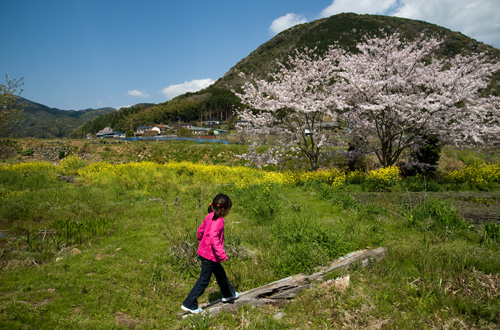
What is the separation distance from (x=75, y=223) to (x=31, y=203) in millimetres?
3082

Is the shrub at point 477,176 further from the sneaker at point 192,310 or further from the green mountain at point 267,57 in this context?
the green mountain at point 267,57

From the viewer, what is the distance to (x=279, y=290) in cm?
373

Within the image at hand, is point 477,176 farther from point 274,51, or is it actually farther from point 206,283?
point 274,51

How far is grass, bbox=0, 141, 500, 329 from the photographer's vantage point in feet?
10.6

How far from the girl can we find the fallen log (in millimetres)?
106

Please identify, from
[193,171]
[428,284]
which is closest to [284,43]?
[193,171]

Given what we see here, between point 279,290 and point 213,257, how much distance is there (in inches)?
43.3

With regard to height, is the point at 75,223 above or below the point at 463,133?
below

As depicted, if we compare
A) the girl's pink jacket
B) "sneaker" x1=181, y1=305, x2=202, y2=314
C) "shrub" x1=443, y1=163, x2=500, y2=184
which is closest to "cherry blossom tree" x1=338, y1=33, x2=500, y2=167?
"shrub" x1=443, y1=163, x2=500, y2=184

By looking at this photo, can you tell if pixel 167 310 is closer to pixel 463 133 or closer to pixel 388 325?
pixel 388 325

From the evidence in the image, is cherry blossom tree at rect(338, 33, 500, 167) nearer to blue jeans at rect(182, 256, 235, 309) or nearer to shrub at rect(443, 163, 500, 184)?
shrub at rect(443, 163, 500, 184)

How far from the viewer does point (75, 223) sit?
5.77 m

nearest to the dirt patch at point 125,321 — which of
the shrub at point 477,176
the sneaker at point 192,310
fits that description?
the sneaker at point 192,310

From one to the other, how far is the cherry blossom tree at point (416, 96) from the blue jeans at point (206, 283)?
9323 mm
